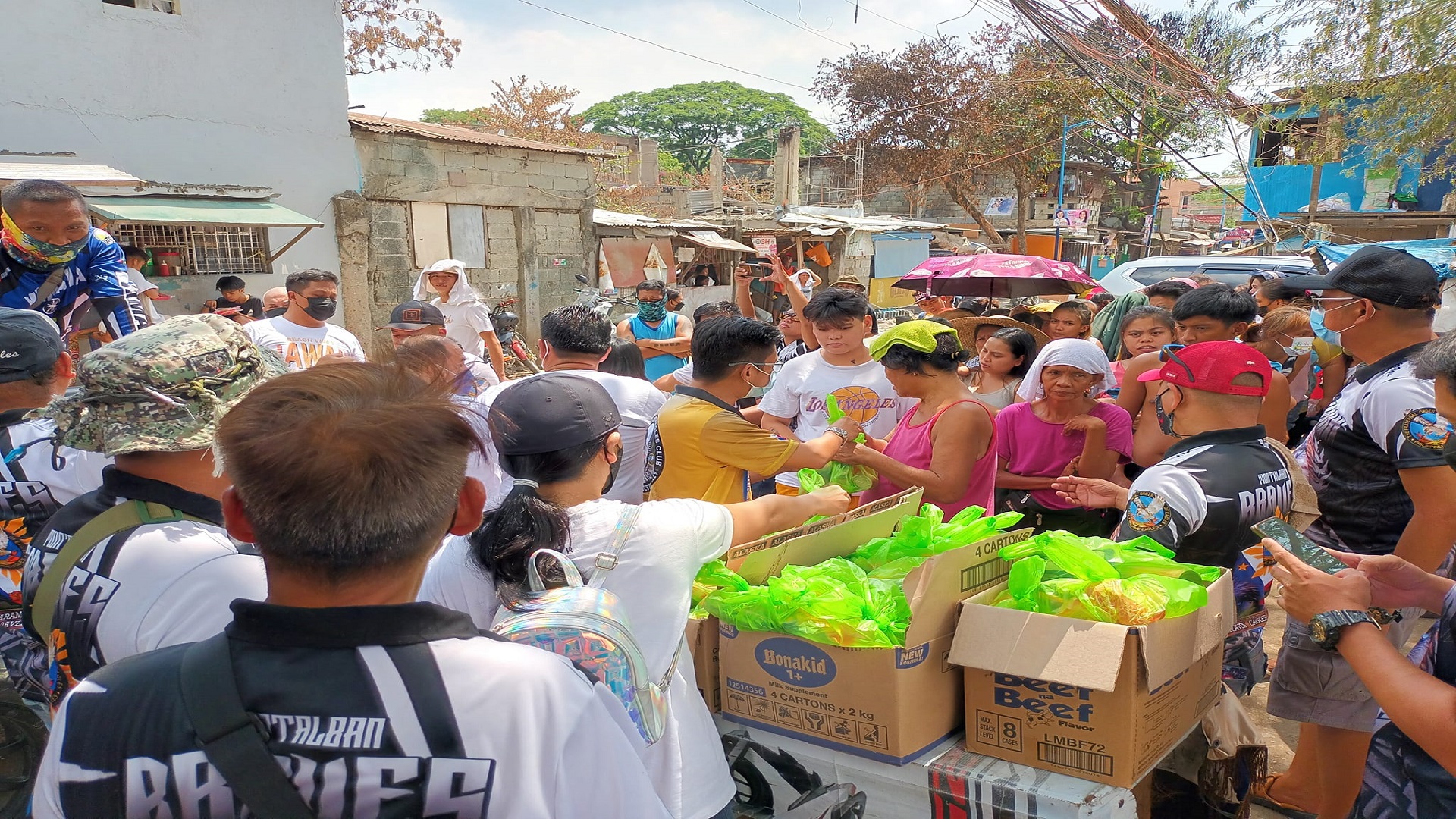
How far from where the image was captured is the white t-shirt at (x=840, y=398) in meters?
3.94

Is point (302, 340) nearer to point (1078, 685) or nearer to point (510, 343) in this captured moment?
point (1078, 685)

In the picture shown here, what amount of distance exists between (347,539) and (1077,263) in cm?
3194

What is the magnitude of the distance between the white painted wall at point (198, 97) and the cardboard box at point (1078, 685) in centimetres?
1194

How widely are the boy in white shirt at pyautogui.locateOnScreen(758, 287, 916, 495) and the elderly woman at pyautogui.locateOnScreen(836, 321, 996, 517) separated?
521mm

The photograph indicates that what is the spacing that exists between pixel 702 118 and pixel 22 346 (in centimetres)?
5034

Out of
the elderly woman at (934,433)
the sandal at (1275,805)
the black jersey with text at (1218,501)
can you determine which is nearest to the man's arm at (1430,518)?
the black jersey with text at (1218,501)

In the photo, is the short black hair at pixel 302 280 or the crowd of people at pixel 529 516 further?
the short black hair at pixel 302 280

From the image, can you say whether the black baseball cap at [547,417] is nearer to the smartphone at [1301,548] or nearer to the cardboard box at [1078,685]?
the cardboard box at [1078,685]

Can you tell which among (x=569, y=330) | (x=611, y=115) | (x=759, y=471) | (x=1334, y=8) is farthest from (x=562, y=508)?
(x=611, y=115)

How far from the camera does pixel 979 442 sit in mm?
3111

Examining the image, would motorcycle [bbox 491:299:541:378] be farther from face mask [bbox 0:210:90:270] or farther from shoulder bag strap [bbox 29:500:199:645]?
shoulder bag strap [bbox 29:500:199:645]

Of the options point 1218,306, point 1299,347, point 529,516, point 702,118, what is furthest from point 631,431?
point 702,118

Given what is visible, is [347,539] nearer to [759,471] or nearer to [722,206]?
[759,471]

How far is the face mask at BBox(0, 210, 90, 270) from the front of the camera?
3303mm
